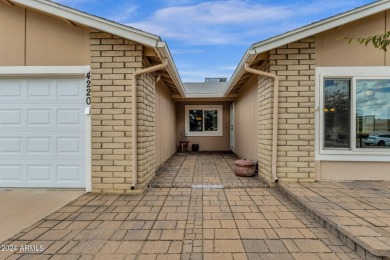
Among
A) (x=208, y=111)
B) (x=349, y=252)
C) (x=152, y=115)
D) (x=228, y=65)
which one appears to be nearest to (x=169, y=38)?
(x=228, y=65)

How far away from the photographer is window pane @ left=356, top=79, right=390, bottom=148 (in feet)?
14.5

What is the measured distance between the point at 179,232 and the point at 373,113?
4.24 m

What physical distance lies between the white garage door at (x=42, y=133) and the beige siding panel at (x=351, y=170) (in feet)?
14.7

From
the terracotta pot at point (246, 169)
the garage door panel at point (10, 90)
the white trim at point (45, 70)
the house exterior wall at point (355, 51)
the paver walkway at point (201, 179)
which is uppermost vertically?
the house exterior wall at point (355, 51)

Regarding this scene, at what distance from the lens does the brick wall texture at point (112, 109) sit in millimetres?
4113

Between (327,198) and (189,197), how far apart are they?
204cm

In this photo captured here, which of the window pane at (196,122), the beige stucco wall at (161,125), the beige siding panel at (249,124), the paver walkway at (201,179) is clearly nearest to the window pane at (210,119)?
the window pane at (196,122)

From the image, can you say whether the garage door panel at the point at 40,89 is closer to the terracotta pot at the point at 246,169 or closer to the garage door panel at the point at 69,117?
the garage door panel at the point at 69,117

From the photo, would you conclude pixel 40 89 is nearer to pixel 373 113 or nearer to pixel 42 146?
pixel 42 146

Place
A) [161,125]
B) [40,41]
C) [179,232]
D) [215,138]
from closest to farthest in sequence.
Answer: [179,232] < [40,41] < [161,125] < [215,138]

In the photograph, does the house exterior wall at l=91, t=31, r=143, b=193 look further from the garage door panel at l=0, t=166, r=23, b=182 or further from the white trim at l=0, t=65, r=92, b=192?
the garage door panel at l=0, t=166, r=23, b=182

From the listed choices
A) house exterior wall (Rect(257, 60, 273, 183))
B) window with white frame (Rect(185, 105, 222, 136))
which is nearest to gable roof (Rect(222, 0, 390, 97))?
house exterior wall (Rect(257, 60, 273, 183))

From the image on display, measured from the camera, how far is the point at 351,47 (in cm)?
439

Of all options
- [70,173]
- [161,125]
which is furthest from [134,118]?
[161,125]
